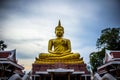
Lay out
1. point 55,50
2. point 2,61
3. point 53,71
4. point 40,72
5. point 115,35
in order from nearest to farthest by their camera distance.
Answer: point 2,61 → point 53,71 → point 40,72 → point 55,50 → point 115,35

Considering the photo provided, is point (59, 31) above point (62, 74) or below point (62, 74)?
above

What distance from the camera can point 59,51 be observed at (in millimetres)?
13430

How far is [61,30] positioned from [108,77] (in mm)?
4960

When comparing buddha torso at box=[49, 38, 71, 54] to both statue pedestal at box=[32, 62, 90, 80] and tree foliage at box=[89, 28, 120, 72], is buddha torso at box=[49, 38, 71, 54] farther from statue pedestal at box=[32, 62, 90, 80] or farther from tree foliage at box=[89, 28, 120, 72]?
tree foliage at box=[89, 28, 120, 72]

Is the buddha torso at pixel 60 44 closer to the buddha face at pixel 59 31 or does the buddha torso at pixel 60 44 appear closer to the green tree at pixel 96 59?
the buddha face at pixel 59 31

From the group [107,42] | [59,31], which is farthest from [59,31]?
[107,42]

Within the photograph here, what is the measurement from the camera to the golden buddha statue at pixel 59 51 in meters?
13.0

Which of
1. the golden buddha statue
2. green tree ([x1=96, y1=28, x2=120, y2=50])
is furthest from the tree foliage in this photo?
the golden buddha statue

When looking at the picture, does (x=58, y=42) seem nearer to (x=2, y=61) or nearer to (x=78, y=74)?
(x=78, y=74)

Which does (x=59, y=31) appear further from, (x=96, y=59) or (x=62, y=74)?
(x=96, y=59)

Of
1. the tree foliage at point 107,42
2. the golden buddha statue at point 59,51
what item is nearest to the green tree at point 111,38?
the tree foliage at point 107,42

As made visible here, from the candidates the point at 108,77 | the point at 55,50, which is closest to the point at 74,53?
the point at 55,50

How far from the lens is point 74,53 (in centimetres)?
1306

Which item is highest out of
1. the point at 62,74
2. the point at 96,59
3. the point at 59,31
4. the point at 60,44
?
the point at 59,31
